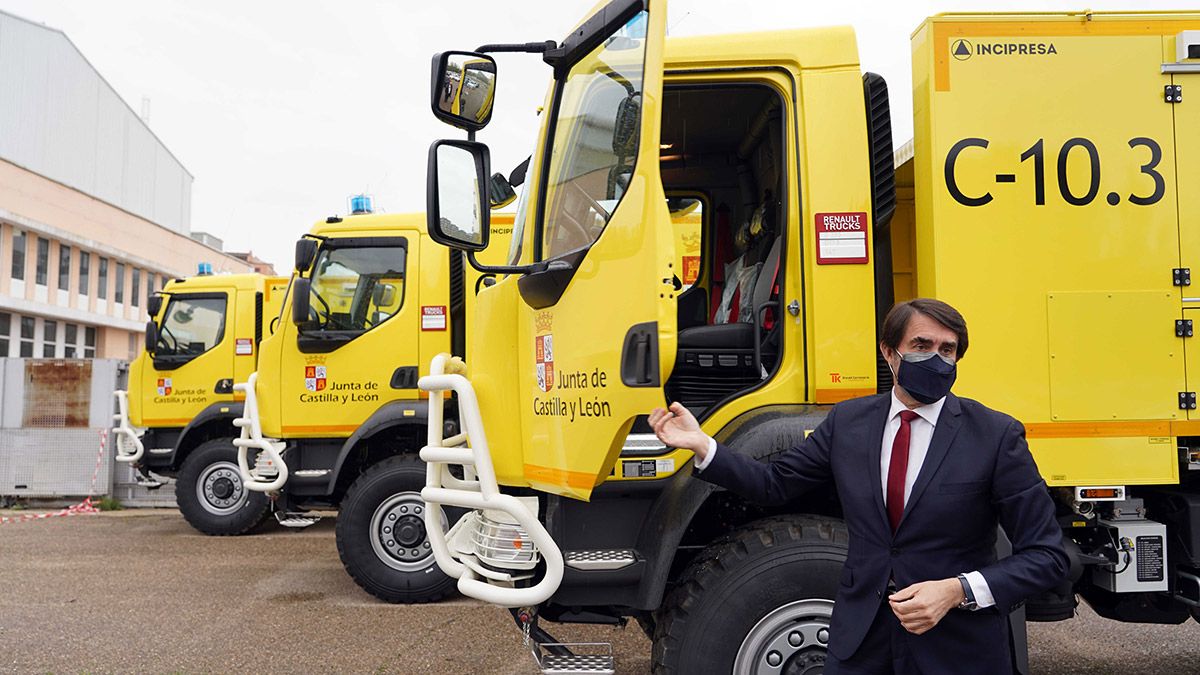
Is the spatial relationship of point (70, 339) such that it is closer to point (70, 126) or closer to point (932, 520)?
point (70, 126)

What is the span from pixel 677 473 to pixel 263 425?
18.7 feet

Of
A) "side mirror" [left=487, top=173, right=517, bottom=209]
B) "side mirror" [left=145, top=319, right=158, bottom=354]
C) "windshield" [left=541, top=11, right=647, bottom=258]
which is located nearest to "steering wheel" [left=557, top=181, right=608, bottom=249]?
"windshield" [left=541, top=11, right=647, bottom=258]

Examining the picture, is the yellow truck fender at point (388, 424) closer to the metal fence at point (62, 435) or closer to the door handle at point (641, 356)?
the door handle at point (641, 356)

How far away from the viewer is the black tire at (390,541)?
691cm

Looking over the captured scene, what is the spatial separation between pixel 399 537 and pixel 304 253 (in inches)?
96.8

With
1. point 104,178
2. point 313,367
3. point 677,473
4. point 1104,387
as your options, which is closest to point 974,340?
point 1104,387

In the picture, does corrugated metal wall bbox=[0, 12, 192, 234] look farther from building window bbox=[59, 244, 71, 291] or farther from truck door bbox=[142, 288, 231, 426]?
truck door bbox=[142, 288, 231, 426]

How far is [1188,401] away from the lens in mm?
3338

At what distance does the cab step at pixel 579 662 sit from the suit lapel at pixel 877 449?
129cm

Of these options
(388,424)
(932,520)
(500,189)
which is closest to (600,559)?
(932,520)

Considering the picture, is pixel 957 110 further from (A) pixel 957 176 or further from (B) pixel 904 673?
(B) pixel 904 673

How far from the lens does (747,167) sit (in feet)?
15.0

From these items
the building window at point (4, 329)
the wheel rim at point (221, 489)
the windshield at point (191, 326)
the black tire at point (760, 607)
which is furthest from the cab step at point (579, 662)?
the building window at point (4, 329)

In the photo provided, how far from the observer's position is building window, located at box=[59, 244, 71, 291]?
30422 millimetres
